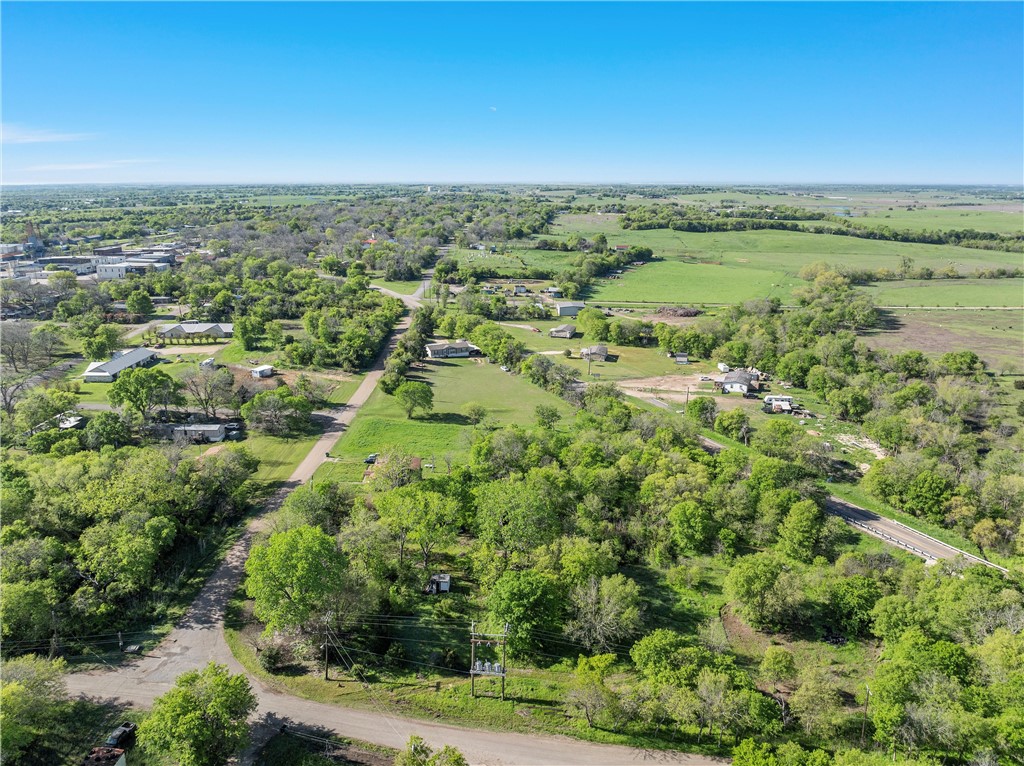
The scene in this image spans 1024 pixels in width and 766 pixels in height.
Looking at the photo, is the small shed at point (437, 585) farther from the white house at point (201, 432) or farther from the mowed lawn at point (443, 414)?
the white house at point (201, 432)

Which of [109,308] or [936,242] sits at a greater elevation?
[936,242]

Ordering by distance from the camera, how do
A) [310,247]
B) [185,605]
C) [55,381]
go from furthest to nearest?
[310,247] → [55,381] → [185,605]

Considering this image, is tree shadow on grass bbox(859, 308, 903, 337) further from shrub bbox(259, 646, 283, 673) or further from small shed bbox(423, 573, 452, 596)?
shrub bbox(259, 646, 283, 673)

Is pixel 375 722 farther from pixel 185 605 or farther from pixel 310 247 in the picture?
pixel 310 247

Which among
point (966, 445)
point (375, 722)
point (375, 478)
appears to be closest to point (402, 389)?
point (375, 478)

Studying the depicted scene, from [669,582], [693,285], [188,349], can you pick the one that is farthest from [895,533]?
[693,285]

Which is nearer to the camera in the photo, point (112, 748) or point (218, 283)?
point (112, 748)

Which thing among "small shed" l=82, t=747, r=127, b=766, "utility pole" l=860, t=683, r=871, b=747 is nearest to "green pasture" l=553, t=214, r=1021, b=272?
"utility pole" l=860, t=683, r=871, b=747
